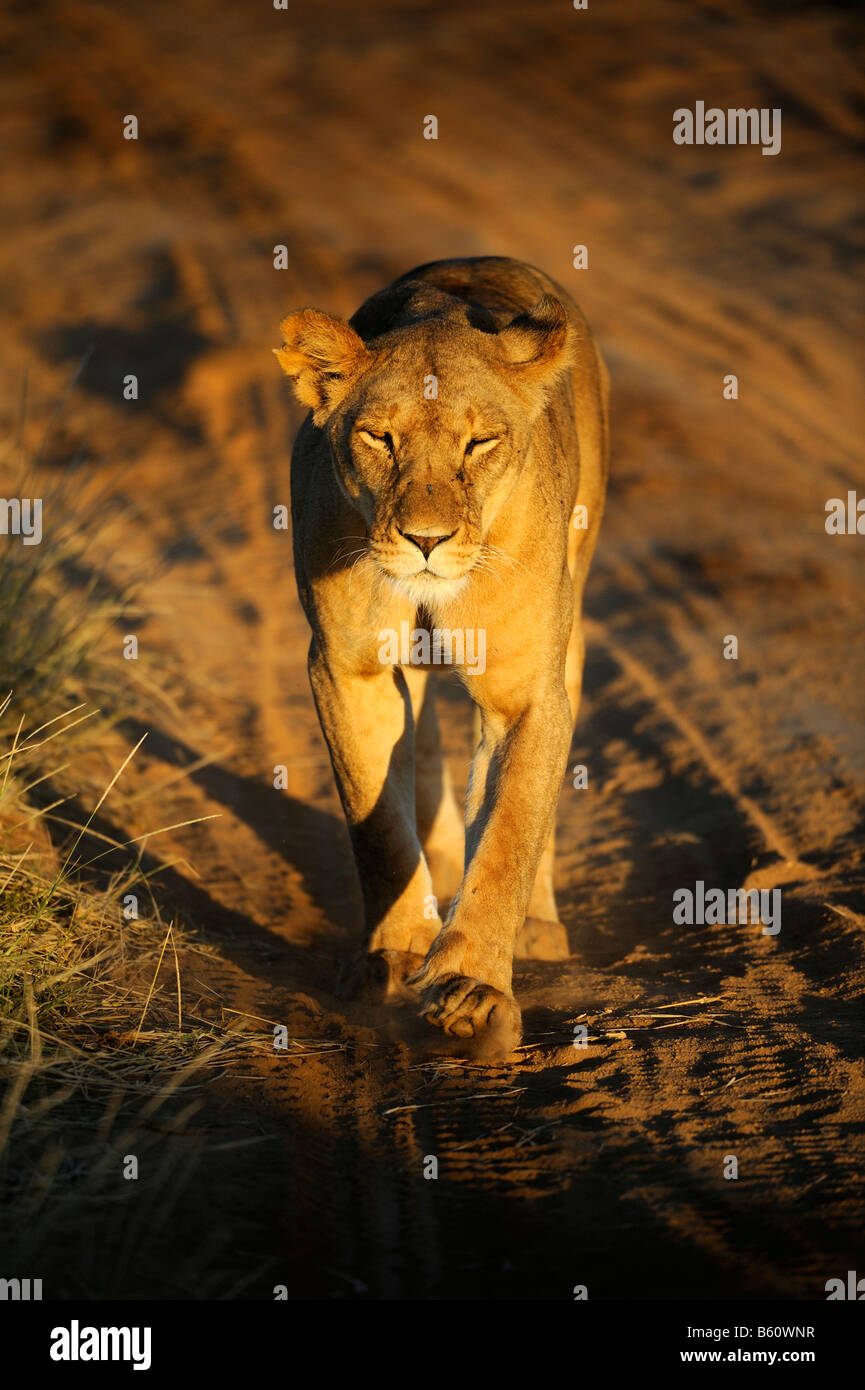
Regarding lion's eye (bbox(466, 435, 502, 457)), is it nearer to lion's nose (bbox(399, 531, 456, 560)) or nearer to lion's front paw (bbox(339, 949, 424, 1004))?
lion's nose (bbox(399, 531, 456, 560))

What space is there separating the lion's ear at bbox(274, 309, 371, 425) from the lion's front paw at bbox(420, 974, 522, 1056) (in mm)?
1943

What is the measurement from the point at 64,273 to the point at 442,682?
1018 centimetres

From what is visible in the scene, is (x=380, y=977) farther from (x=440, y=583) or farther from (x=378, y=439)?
(x=378, y=439)

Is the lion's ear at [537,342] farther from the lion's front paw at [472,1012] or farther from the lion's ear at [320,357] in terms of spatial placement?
the lion's front paw at [472,1012]

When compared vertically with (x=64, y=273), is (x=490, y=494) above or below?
below

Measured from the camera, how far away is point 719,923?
6.01 metres

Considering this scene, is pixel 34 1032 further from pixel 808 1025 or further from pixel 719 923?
pixel 719 923

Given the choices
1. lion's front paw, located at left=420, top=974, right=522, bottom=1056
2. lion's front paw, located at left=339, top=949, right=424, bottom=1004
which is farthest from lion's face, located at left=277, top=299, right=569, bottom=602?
lion's front paw, located at left=339, top=949, right=424, bottom=1004

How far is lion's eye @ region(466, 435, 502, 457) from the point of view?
183 inches

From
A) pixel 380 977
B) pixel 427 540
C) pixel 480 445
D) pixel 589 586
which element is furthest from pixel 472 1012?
pixel 589 586

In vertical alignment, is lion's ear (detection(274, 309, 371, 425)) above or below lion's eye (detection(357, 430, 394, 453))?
above

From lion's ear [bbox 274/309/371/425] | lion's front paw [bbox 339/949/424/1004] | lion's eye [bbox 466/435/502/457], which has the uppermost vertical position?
lion's ear [bbox 274/309/371/425]
